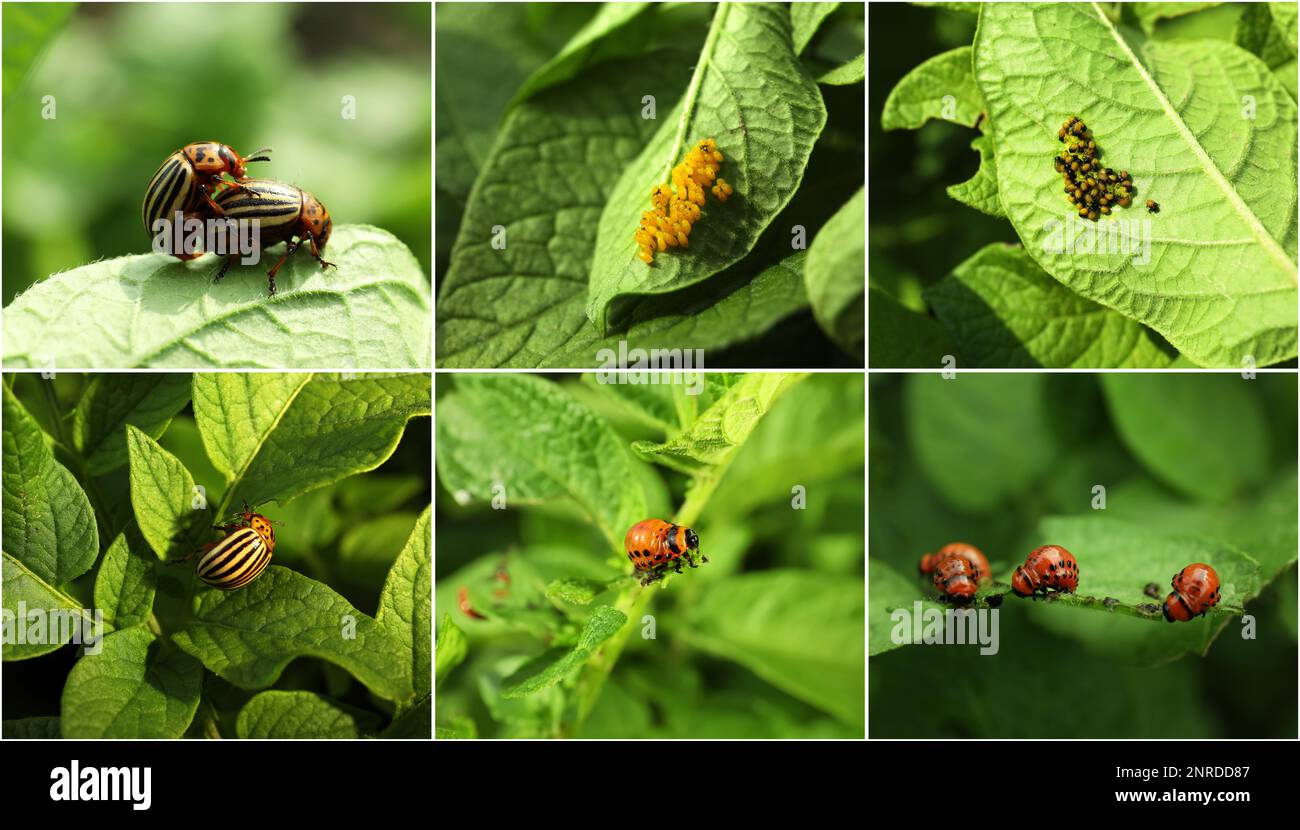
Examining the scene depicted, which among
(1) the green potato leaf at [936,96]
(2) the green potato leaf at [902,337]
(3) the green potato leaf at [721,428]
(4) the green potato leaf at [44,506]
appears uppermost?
(1) the green potato leaf at [936,96]

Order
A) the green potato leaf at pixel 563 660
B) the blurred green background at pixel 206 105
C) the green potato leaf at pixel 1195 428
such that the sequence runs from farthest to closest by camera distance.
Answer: the blurred green background at pixel 206 105, the green potato leaf at pixel 1195 428, the green potato leaf at pixel 563 660

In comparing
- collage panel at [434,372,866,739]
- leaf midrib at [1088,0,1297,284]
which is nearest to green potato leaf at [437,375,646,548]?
collage panel at [434,372,866,739]

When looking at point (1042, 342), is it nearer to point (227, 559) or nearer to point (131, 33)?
point (227, 559)

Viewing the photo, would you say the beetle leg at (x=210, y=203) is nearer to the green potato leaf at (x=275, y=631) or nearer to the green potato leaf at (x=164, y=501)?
the green potato leaf at (x=164, y=501)

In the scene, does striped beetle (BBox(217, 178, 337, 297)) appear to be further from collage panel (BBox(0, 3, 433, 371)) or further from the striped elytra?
the striped elytra

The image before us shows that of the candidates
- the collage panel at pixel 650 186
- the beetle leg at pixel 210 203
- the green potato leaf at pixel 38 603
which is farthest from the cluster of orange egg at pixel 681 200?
the green potato leaf at pixel 38 603

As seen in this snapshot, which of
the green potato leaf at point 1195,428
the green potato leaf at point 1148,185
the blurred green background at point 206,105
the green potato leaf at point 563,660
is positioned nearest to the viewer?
the green potato leaf at point 563,660
